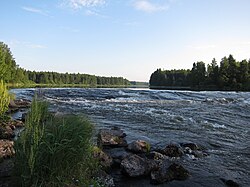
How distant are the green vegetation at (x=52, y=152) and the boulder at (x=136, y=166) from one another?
2.52 metres

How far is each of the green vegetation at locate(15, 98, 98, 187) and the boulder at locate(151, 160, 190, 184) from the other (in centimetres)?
283

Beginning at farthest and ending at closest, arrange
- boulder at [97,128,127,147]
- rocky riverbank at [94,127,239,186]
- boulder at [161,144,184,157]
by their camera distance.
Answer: boulder at [97,128,127,147]
boulder at [161,144,184,157]
rocky riverbank at [94,127,239,186]

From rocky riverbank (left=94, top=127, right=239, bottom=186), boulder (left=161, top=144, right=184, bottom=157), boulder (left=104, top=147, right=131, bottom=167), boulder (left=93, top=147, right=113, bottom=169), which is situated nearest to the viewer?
rocky riverbank (left=94, top=127, right=239, bottom=186)

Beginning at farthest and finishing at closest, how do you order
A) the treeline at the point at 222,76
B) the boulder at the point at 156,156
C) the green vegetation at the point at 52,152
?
the treeline at the point at 222,76
the boulder at the point at 156,156
the green vegetation at the point at 52,152

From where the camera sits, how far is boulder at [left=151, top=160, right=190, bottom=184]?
8219 mm

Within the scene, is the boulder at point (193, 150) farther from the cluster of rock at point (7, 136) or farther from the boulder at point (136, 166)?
the cluster of rock at point (7, 136)

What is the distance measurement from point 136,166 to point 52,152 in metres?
4.03

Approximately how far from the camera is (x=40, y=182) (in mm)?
5266

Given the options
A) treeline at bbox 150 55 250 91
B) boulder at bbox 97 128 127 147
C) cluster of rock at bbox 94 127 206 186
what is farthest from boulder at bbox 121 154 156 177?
treeline at bbox 150 55 250 91

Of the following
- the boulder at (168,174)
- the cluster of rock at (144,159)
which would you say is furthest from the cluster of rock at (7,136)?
the boulder at (168,174)

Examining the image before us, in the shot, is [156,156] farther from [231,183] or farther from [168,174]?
[231,183]

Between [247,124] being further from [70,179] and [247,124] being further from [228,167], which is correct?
[70,179]

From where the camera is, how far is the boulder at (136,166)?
8461 mm

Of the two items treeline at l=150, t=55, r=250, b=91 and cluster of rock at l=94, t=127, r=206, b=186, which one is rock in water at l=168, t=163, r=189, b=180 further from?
treeline at l=150, t=55, r=250, b=91
